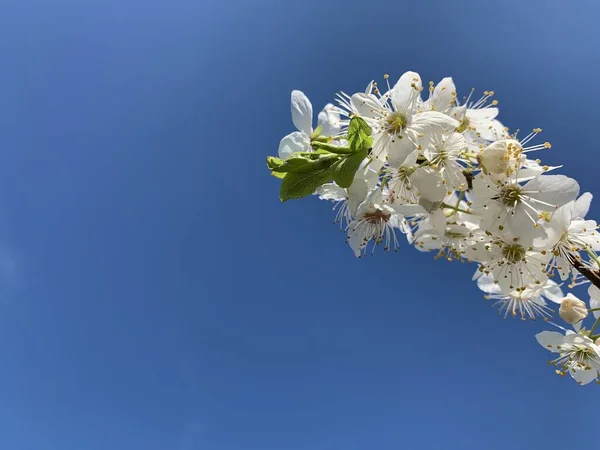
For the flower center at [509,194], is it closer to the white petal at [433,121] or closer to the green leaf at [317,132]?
the white petal at [433,121]

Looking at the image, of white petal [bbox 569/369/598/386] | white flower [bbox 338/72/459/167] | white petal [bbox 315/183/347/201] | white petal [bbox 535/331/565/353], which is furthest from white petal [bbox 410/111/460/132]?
white petal [bbox 569/369/598/386]

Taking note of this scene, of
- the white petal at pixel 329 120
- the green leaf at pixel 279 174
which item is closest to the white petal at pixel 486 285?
the white petal at pixel 329 120

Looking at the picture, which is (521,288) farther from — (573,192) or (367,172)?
(367,172)

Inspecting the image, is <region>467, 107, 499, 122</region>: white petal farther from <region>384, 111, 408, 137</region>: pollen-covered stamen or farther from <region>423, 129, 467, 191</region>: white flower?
<region>384, 111, 408, 137</region>: pollen-covered stamen

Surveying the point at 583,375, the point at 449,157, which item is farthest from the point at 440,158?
the point at 583,375

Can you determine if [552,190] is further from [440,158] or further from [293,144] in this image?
[293,144]

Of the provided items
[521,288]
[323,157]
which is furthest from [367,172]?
[521,288]

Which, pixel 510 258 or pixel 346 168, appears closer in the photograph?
pixel 346 168
